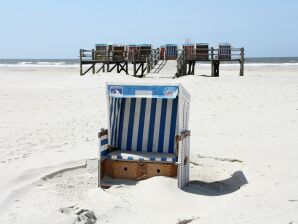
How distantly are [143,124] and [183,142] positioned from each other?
819 millimetres

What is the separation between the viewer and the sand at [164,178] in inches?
207

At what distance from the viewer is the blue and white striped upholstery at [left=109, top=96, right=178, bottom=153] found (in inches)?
268

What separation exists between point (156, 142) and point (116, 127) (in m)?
0.64

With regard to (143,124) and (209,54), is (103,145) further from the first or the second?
(209,54)

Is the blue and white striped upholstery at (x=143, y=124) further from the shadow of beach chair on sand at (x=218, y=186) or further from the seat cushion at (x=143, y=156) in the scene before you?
the shadow of beach chair on sand at (x=218, y=186)

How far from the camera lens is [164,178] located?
6301 mm

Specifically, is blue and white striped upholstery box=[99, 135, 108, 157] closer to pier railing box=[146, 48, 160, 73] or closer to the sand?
the sand

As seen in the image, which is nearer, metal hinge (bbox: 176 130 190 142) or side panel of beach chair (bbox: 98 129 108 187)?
metal hinge (bbox: 176 130 190 142)

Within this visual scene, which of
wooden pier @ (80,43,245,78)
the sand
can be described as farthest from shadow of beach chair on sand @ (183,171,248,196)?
wooden pier @ (80,43,245,78)

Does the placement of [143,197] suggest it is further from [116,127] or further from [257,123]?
[257,123]

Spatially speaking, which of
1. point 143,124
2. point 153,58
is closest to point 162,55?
point 153,58

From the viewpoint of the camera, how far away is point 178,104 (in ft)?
21.1

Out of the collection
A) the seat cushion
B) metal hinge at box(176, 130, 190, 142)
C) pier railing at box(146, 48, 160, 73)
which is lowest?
the seat cushion

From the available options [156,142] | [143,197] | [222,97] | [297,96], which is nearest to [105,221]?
[143,197]
